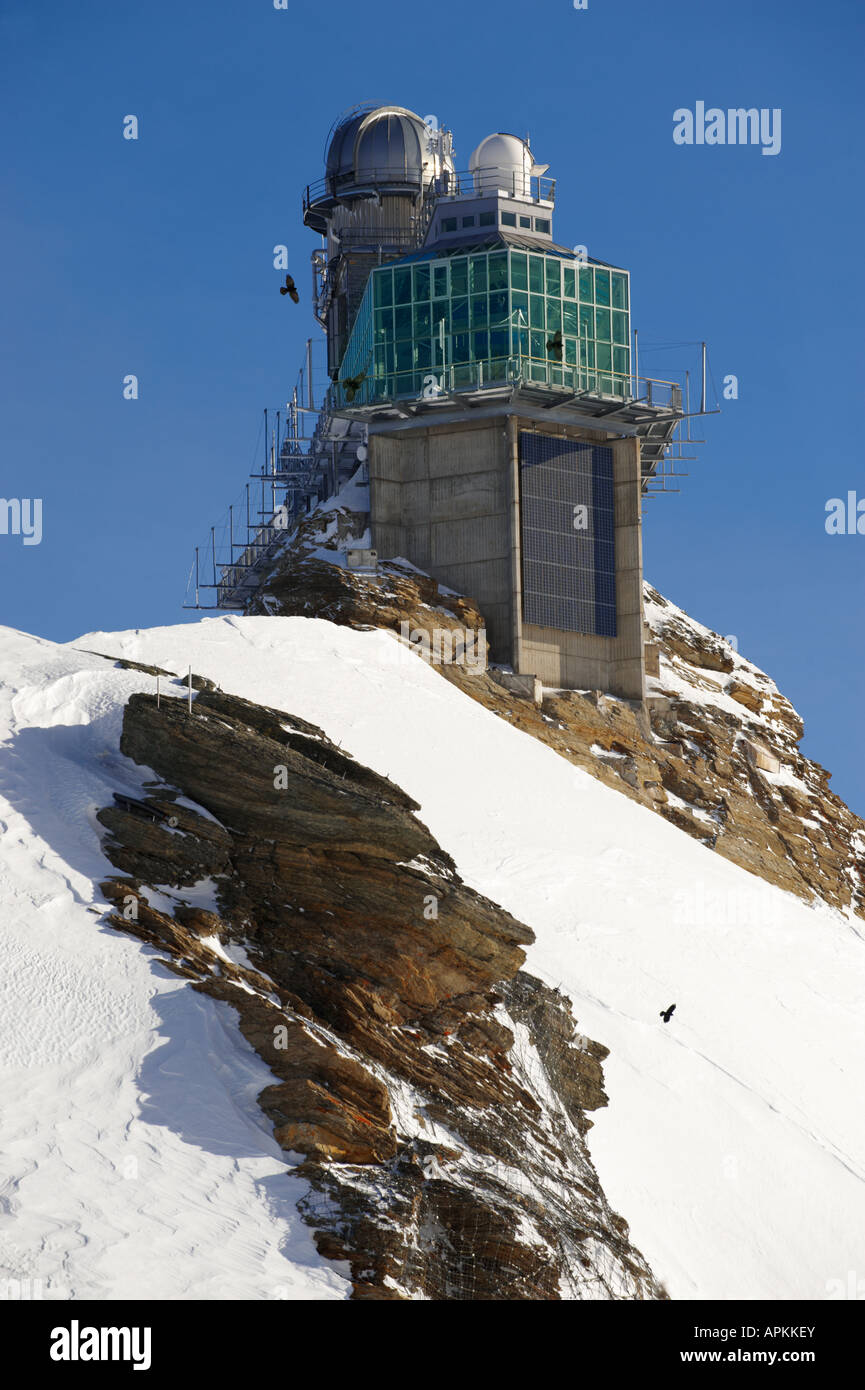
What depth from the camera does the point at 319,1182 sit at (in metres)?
25.1

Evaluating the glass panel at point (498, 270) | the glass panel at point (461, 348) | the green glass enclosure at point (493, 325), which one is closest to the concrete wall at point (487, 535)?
the green glass enclosure at point (493, 325)

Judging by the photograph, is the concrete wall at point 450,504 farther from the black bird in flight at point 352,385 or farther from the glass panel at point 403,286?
the glass panel at point 403,286

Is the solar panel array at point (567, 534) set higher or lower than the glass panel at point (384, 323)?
lower

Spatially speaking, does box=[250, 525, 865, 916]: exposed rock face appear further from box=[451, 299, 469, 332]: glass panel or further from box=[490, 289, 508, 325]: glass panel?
box=[490, 289, 508, 325]: glass panel

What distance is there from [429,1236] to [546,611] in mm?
39266

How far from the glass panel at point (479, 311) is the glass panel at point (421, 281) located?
1.79m

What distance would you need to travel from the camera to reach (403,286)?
6494cm

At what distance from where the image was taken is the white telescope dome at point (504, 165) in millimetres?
68625

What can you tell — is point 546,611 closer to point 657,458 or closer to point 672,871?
point 657,458

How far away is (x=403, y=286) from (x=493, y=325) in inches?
151

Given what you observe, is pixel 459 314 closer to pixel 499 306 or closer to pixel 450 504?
pixel 499 306

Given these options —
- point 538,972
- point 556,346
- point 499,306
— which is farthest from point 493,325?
point 538,972

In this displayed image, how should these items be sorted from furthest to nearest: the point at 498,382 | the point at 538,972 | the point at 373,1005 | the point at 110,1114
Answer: the point at 498,382 < the point at 538,972 < the point at 373,1005 < the point at 110,1114
